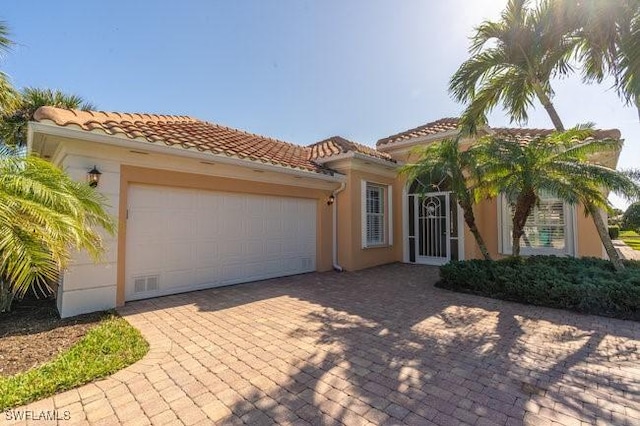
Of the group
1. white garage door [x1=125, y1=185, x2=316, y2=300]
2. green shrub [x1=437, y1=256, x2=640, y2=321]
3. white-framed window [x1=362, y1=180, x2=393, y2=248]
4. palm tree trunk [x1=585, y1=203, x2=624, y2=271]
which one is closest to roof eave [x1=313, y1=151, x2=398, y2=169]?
white-framed window [x1=362, y1=180, x2=393, y2=248]

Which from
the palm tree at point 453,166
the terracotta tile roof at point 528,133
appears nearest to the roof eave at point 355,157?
the palm tree at point 453,166

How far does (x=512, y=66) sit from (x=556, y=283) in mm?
6195

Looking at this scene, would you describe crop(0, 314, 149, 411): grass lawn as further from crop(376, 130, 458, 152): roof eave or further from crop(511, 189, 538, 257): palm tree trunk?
crop(376, 130, 458, 152): roof eave

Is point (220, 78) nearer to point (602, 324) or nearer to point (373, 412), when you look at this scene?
point (373, 412)

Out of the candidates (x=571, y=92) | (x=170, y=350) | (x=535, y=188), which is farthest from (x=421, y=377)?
(x=571, y=92)

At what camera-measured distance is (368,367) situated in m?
4.12

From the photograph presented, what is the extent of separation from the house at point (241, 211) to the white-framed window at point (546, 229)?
1.4 inches

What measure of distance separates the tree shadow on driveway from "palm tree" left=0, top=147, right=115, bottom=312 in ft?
7.12

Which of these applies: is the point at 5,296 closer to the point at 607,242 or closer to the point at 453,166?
the point at 453,166

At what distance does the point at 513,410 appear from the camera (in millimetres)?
3203

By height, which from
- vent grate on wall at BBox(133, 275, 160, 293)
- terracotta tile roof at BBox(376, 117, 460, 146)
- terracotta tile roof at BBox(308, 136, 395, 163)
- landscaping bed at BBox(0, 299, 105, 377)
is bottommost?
landscaping bed at BBox(0, 299, 105, 377)

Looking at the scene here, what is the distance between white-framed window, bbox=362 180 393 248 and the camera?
38.7 feet

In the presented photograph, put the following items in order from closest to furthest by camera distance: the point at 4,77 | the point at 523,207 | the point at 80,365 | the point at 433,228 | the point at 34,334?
1. the point at 80,365
2. the point at 34,334
3. the point at 4,77
4. the point at 523,207
5. the point at 433,228

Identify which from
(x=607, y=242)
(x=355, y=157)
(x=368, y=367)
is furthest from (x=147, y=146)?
(x=607, y=242)
